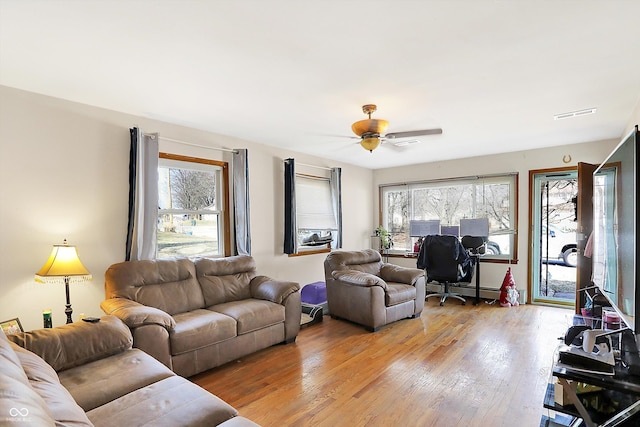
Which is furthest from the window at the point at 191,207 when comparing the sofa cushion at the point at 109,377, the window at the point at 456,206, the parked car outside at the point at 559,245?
the parked car outside at the point at 559,245

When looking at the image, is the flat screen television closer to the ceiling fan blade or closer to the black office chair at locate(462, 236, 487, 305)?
the ceiling fan blade

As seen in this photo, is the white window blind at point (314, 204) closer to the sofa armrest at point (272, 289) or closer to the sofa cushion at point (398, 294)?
the sofa armrest at point (272, 289)

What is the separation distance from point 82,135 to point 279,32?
232cm

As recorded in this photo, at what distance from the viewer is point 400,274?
4.53 metres

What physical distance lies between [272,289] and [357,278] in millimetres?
1103

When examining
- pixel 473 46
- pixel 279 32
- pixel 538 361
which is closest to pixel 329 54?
pixel 279 32

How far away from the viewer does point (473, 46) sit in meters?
2.01

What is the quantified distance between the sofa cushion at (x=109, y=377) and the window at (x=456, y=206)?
17.2 ft

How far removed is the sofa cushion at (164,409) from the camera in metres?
1.40

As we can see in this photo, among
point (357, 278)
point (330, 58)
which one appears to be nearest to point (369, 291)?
point (357, 278)

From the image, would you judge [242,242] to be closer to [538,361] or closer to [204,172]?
[204,172]

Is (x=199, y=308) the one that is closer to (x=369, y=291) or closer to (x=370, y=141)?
(x=369, y=291)

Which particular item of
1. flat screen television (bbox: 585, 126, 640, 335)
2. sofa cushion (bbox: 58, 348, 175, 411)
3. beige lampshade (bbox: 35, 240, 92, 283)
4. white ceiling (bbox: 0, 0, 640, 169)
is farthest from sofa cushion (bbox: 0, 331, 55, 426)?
flat screen television (bbox: 585, 126, 640, 335)

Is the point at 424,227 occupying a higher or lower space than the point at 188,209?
lower
